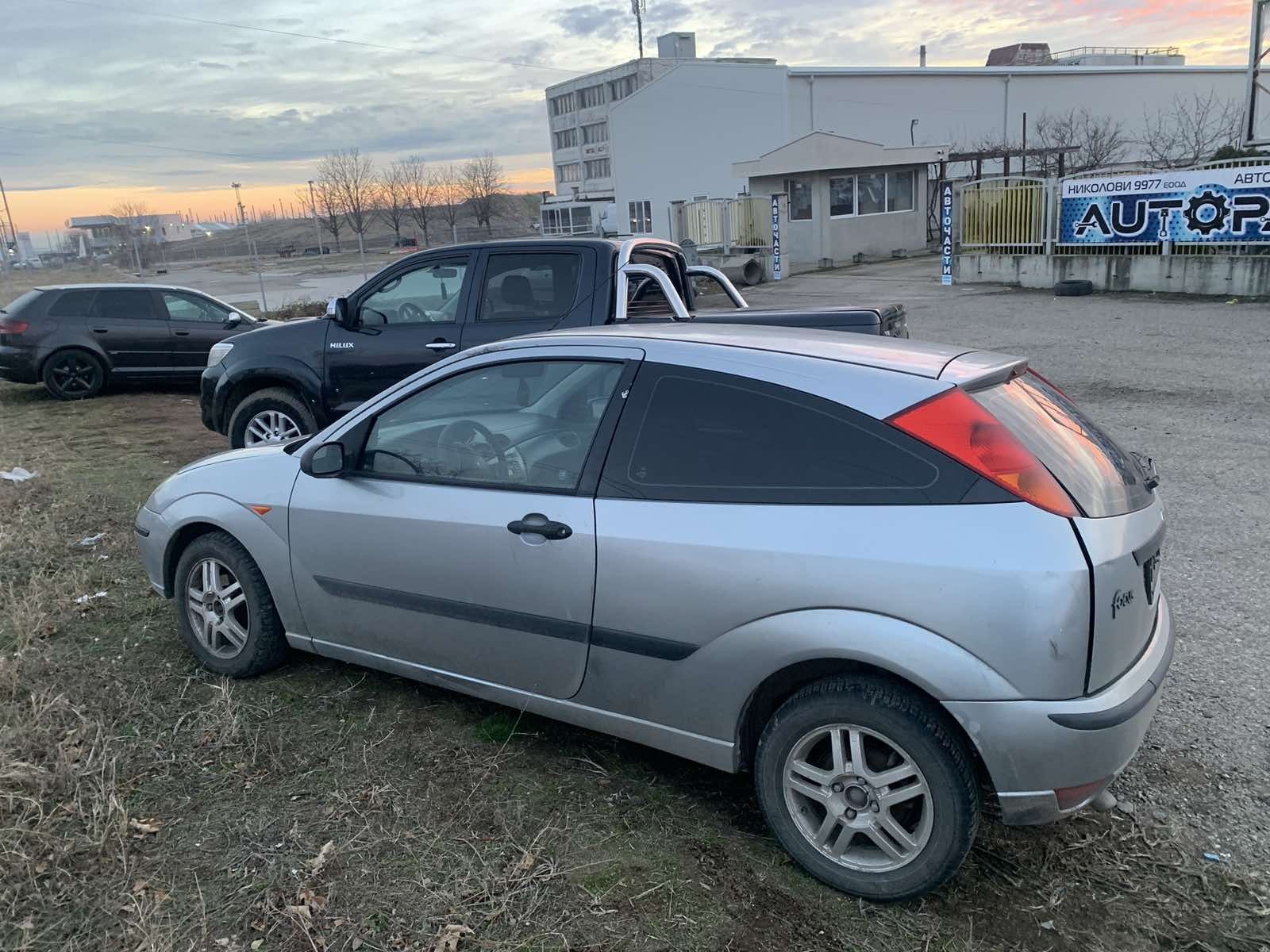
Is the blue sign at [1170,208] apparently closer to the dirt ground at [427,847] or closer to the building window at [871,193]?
the building window at [871,193]

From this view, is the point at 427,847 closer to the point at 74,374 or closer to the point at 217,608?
the point at 217,608

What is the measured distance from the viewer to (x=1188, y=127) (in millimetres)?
47781

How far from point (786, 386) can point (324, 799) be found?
218 centimetres

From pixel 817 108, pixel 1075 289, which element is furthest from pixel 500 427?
pixel 817 108

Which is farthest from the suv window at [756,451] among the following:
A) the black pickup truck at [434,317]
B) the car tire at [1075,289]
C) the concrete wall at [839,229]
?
the concrete wall at [839,229]

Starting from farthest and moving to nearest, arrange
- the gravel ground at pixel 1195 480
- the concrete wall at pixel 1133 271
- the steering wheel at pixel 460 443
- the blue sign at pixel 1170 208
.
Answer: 1. the concrete wall at pixel 1133 271
2. the blue sign at pixel 1170 208
3. the steering wheel at pixel 460 443
4. the gravel ground at pixel 1195 480

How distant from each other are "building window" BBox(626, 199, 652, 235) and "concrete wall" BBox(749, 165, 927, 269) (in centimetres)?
1622

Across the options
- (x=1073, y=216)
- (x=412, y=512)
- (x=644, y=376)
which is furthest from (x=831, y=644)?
(x=1073, y=216)

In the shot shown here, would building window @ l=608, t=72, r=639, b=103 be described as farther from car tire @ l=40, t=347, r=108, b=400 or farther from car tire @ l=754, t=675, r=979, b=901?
car tire @ l=754, t=675, r=979, b=901

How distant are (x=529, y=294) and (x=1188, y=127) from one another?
5230 cm

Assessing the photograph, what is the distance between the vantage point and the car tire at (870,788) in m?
2.62

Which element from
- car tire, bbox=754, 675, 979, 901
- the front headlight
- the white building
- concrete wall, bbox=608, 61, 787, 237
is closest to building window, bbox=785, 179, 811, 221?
concrete wall, bbox=608, 61, 787, 237

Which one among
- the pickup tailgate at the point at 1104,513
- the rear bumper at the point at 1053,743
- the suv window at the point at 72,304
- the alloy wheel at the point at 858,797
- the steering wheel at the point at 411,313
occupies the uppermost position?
the suv window at the point at 72,304

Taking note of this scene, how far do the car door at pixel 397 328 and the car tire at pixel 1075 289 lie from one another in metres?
15.0
